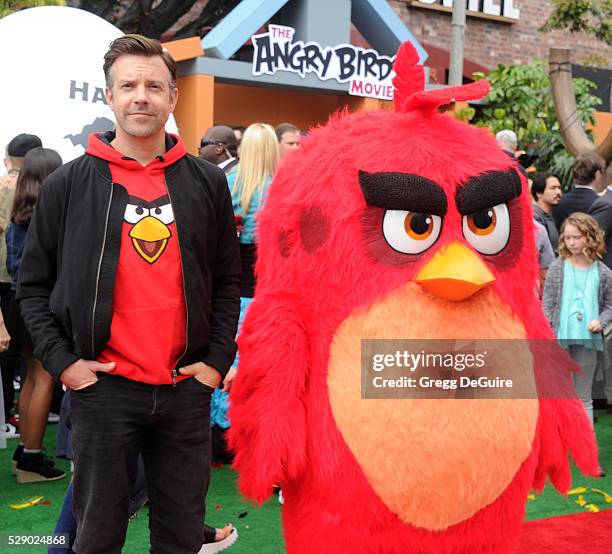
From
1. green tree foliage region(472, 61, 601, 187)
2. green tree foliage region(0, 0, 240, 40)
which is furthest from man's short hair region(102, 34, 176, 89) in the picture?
green tree foliage region(0, 0, 240, 40)

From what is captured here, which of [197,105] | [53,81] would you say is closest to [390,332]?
[53,81]

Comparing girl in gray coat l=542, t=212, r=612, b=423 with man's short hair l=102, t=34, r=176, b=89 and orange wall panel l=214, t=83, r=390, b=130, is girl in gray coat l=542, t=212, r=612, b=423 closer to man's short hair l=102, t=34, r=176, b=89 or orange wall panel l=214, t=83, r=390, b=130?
man's short hair l=102, t=34, r=176, b=89

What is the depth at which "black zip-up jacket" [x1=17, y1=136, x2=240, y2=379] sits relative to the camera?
6.86 feet

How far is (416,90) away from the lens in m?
2.51

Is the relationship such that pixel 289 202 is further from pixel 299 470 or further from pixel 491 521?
pixel 491 521

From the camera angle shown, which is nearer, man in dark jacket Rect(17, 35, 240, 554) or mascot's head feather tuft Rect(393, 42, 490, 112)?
man in dark jacket Rect(17, 35, 240, 554)

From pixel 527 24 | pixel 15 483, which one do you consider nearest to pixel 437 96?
pixel 15 483

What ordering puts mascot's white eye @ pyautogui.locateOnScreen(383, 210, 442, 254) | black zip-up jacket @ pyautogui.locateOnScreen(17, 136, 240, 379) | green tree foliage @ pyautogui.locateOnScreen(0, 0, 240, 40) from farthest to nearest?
1. green tree foliage @ pyautogui.locateOnScreen(0, 0, 240, 40)
2. mascot's white eye @ pyautogui.locateOnScreen(383, 210, 442, 254)
3. black zip-up jacket @ pyautogui.locateOnScreen(17, 136, 240, 379)

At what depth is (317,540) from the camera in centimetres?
235

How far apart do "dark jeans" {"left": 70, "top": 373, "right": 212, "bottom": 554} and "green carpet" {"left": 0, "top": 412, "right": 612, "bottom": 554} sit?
3.91 feet

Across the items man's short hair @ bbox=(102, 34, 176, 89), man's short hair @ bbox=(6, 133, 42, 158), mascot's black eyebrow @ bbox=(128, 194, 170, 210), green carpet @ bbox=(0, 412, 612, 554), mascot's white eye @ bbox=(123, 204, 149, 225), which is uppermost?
man's short hair @ bbox=(102, 34, 176, 89)

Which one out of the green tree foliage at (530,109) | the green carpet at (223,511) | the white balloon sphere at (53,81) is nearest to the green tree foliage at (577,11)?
the green tree foliage at (530,109)

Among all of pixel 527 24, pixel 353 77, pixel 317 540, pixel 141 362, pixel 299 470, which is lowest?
pixel 317 540

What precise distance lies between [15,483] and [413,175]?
2762 millimetres
